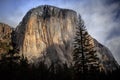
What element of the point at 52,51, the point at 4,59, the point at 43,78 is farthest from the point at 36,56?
the point at 4,59

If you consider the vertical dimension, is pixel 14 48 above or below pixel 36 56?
below

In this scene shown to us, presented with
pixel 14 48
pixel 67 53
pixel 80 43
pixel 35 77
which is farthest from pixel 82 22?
pixel 67 53

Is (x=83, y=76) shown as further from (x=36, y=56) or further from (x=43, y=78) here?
(x=36, y=56)

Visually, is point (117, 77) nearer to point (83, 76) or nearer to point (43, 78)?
point (43, 78)

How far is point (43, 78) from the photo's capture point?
70625mm

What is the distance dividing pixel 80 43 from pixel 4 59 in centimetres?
1348

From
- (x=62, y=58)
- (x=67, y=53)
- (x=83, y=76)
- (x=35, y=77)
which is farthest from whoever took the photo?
(x=67, y=53)

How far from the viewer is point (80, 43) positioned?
118ft

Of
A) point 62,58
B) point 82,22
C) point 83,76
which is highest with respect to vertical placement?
point 62,58

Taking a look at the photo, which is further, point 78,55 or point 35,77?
point 35,77

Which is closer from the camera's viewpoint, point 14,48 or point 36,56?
point 14,48

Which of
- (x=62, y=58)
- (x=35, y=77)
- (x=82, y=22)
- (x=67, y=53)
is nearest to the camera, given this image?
(x=82, y=22)

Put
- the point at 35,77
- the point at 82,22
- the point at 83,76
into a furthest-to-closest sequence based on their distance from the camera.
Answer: the point at 35,77
the point at 82,22
the point at 83,76

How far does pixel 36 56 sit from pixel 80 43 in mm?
165350
